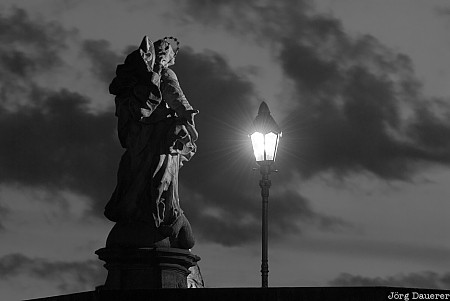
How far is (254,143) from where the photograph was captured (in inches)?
992

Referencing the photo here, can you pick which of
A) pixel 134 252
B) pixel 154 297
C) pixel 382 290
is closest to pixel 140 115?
pixel 134 252

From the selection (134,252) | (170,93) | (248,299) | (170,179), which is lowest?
(248,299)

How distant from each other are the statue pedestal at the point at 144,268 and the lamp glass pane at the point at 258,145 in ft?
10.0

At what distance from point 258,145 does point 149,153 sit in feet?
8.68

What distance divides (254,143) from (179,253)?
3392mm

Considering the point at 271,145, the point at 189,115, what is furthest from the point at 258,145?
the point at 189,115

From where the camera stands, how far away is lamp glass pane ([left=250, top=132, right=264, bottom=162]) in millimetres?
24969

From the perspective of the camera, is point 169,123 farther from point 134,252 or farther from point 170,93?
point 134,252

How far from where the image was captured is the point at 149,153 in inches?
928

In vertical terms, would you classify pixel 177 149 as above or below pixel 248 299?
above

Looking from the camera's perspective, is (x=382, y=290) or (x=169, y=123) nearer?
(x=382, y=290)

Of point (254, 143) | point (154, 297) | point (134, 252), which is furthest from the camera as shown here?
point (254, 143)

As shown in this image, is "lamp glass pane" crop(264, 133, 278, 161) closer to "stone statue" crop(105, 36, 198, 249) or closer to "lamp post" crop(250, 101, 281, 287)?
"lamp post" crop(250, 101, 281, 287)

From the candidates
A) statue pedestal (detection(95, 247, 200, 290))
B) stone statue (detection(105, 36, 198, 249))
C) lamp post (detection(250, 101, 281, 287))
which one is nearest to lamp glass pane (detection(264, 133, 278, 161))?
lamp post (detection(250, 101, 281, 287))
